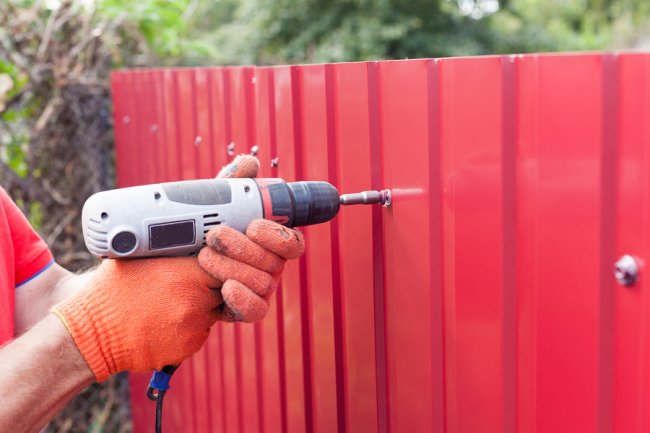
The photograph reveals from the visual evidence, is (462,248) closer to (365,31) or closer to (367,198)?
(367,198)

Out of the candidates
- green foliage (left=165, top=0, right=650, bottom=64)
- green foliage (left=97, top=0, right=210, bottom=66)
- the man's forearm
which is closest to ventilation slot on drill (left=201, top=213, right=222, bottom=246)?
the man's forearm

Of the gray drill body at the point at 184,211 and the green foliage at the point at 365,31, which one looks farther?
the green foliage at the point at 365,31

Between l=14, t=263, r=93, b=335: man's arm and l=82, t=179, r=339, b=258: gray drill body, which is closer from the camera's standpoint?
l=82, t=179, r=339, b=258: gray drill body

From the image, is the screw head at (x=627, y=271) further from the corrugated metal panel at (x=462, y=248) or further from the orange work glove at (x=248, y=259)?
the orange work glove at (x=248, y=259)

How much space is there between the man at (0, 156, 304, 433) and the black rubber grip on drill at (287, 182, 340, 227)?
67 mm

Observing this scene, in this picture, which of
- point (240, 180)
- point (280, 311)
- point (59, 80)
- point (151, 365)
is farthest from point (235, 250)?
point (59, 80)

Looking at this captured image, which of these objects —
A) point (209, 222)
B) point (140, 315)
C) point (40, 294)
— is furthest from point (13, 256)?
point (209, 222)

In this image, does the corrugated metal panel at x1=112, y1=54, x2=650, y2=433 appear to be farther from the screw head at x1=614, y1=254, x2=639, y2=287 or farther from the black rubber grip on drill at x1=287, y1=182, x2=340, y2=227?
the black rubber grip on drill at x1=287, y1=182, x2=340, y2=227

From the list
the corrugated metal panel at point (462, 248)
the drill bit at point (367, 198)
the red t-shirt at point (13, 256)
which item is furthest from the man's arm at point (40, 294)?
the drill bit at point (367, 198)

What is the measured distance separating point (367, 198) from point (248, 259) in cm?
30

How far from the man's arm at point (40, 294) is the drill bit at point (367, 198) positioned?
91cm

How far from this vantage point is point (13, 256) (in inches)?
82.3

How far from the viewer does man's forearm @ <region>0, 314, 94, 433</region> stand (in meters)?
1.57

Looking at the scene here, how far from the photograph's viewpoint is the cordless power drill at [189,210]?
4.94ft
